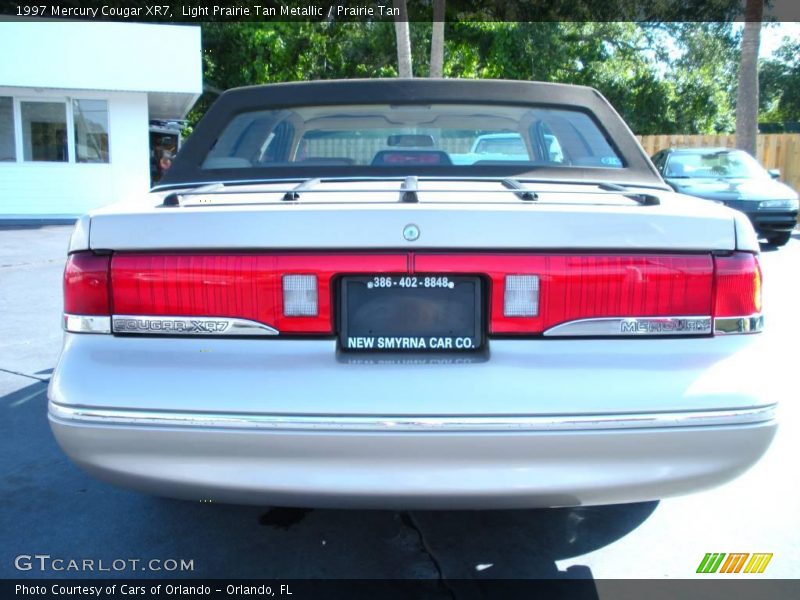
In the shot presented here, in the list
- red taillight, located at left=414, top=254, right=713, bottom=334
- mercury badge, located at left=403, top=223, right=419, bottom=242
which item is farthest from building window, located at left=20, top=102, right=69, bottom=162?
red taillight, located at left=414, top=254, right=713, bottom=334

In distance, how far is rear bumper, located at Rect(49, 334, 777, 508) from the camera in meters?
1.97

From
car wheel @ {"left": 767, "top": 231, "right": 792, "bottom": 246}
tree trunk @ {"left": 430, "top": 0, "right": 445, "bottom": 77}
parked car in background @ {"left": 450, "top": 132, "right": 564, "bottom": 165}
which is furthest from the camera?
tree trunk @ {"left": 430, "top": 0, "right": 445, "bottom": 77}

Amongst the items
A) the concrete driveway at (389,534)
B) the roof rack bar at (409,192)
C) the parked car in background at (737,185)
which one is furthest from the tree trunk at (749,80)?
the roof rack bar at (409,192)

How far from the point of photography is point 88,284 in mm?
2150

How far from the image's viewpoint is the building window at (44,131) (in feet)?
50.9

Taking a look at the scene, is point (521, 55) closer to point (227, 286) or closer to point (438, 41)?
point (438, 41)

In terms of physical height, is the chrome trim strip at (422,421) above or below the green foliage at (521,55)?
below

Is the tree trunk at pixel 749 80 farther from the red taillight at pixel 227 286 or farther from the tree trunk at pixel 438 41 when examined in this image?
the red taillight at pixel 227 286

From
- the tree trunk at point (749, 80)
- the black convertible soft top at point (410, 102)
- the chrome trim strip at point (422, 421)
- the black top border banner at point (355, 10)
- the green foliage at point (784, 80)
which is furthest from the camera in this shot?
the green foliage at point (784, 80)

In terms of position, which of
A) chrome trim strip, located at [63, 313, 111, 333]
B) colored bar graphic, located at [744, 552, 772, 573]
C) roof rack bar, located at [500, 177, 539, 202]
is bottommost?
colored bar graphic, located at [744, 552, 772, 573]

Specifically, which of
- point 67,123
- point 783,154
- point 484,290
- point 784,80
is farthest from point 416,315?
point 784,80

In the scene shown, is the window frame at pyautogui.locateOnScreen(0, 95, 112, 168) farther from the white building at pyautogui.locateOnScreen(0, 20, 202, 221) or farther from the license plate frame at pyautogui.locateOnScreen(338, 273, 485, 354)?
the license plate frame at pyautogui.locateOnScreen(338, 273, 485, 354)

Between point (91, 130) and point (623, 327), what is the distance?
16.1 metres

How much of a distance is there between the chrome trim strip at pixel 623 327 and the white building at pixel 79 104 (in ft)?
49.3
